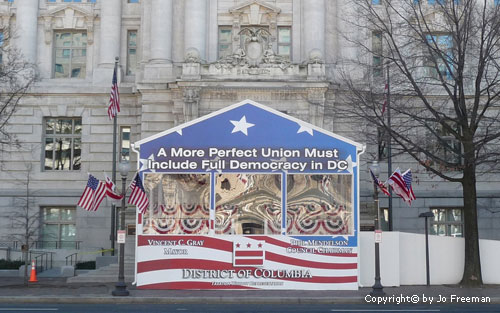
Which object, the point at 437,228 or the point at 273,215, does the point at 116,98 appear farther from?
the point at 437,228

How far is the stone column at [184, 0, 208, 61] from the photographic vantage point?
117 ft

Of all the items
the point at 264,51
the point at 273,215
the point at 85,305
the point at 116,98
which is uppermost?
the point at 264,51

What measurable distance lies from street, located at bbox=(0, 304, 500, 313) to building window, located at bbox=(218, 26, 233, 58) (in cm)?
2041

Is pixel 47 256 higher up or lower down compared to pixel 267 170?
lower down

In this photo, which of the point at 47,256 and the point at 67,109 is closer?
the point at 47,256

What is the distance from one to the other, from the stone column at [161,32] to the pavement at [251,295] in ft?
53.4

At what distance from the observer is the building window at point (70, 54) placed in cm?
3791

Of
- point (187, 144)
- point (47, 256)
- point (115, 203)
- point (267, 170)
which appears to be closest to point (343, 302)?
point (267, 170)

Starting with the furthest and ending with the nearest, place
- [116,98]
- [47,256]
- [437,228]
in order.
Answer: [437,228] → [47,256] → [116,98]

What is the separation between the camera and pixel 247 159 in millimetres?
22203

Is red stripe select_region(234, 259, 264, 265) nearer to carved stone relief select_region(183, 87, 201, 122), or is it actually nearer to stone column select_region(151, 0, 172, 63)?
carved stone relief select_region(183, 87, 201, 122)

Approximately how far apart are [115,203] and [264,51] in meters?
Answer: 10.9

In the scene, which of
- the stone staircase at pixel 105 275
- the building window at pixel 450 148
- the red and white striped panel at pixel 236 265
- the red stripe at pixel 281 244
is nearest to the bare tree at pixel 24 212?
the stone staircase at pixel 105 275

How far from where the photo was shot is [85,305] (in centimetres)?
1931
